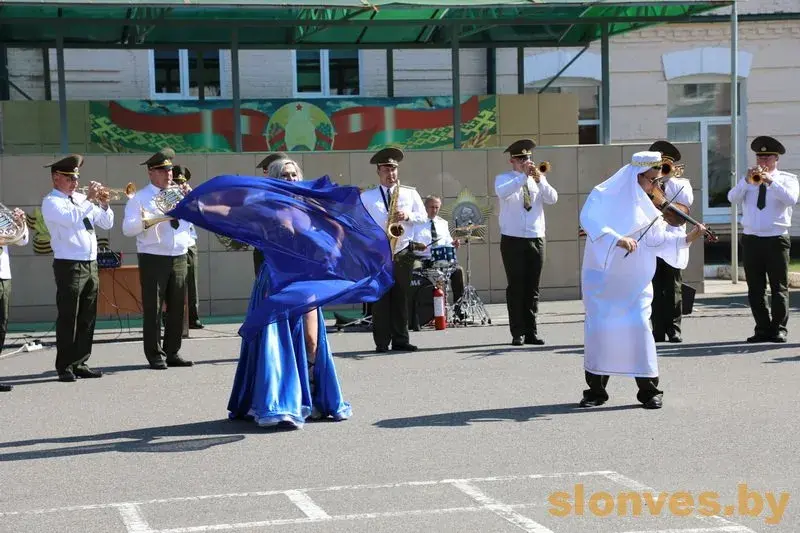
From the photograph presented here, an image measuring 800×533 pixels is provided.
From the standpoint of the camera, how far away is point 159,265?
1378cm

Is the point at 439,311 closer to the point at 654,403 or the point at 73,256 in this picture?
the point at 73,256

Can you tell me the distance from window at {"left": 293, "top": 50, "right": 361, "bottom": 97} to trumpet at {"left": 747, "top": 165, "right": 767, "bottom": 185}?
37.0ft

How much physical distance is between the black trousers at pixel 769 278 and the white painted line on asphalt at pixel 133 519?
897 cm

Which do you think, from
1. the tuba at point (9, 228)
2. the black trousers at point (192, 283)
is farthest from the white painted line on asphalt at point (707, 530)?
the black trousers at point (192, 283)

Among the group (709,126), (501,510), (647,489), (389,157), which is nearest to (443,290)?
(389,157)

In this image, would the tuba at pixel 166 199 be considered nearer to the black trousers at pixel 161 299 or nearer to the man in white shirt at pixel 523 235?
the black trousers at pixel 161 299

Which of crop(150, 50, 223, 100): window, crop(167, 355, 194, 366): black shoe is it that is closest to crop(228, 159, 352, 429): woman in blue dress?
crop(167, 355, 194, 366): black shoe

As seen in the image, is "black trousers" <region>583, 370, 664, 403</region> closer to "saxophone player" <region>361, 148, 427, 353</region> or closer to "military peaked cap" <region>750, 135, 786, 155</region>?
"saxophone player" <region>361, 148, 427, 353</region>

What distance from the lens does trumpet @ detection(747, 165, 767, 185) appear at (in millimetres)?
14742

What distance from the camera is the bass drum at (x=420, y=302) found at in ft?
55.3

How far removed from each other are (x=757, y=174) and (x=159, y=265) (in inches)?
250

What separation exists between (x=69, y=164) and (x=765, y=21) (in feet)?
57.3

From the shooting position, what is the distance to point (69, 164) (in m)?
12.8

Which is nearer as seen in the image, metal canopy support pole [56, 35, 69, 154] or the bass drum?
the bass drum
